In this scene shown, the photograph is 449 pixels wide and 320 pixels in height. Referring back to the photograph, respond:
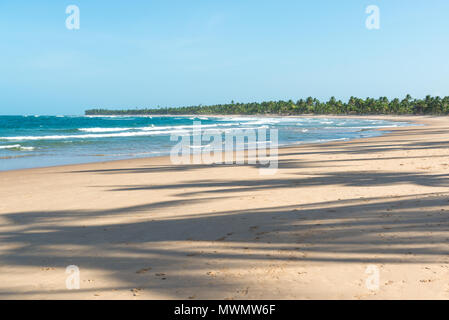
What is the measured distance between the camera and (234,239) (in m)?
5.78

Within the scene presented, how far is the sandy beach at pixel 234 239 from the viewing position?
416 centimetres

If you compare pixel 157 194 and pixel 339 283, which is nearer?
pixel 339 283

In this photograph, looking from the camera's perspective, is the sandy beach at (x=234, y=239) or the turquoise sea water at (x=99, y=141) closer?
the sandy beach at (x=234, y=239)

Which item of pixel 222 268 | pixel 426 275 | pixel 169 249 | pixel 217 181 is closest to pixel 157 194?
pixel 217 181

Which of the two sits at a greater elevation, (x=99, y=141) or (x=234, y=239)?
(x=234, y=239)

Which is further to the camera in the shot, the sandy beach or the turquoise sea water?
the turquoise sea water

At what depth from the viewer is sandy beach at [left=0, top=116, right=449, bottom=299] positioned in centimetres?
416

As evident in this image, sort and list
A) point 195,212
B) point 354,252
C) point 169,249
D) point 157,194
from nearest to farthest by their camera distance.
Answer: point 354,252, point 169,249, point 195,212, point 157,194

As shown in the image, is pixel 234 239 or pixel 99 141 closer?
pixel 234 239

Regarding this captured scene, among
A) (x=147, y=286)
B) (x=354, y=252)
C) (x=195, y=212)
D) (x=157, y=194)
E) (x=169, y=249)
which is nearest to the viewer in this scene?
(x=147, y=286)

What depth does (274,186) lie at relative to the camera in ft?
33.4
